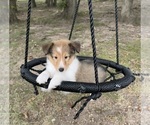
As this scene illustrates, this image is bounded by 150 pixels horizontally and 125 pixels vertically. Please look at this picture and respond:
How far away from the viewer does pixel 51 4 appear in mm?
16688

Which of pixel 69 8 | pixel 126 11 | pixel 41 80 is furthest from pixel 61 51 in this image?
pixel 69 8

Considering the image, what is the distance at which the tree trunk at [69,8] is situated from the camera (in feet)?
34.1

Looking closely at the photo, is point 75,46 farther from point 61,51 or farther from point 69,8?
point 69,8

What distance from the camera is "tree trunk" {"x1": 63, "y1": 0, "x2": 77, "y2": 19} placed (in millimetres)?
10391

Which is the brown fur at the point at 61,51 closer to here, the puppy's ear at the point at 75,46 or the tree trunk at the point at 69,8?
the puppy's ear at the point at 75,46

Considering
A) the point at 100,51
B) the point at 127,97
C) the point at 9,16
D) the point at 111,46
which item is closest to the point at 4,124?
the point at 127,97

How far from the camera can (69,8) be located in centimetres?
1052

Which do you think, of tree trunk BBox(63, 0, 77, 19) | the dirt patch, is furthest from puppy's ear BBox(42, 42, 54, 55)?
tree trunk BBox(63, 0, 77, 19)

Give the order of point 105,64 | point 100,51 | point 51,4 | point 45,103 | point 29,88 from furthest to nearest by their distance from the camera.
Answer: point 51,4 → point 100,51 → point 29,88 → point 45,103 → point 105,64

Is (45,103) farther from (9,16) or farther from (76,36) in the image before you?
(9,16)

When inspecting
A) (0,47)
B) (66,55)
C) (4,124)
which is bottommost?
(4,124)

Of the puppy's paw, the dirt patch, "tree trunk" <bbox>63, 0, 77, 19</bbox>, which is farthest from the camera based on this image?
"tree trunk" <bbox>63, 0, 77, 19</bbox>

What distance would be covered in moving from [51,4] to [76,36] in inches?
354

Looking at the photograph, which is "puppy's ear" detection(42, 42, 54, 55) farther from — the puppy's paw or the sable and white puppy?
the puppy's paw
